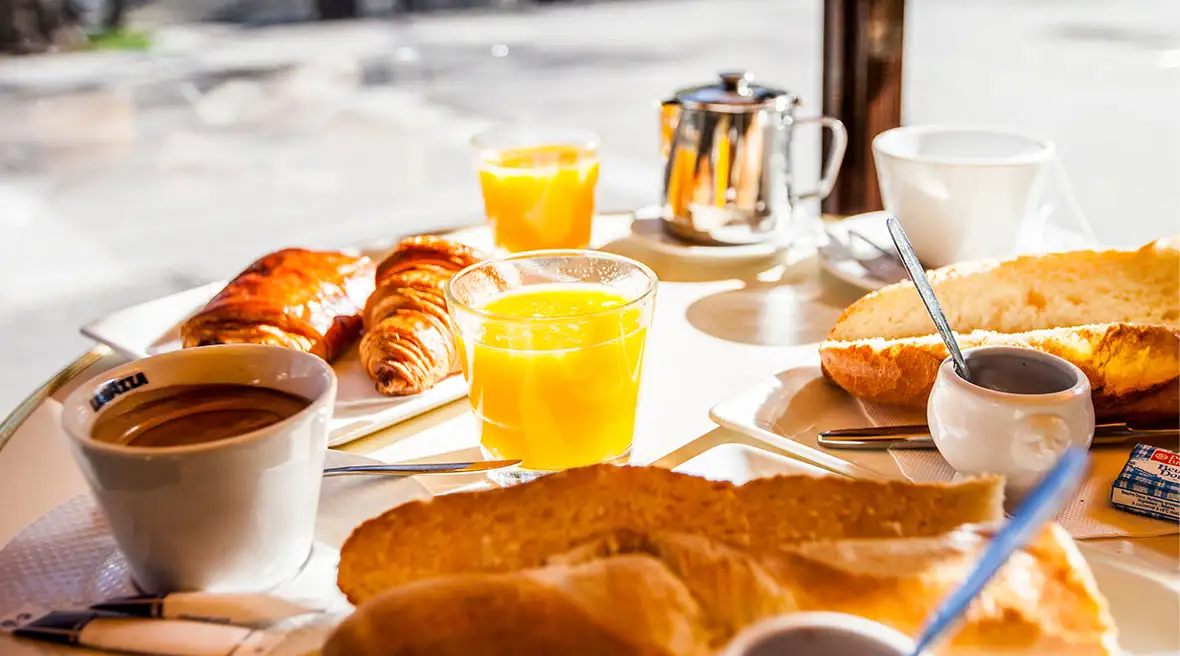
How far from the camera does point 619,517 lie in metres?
0.69

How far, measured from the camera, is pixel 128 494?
0.68m

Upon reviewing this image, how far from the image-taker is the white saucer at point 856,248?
1310 mm

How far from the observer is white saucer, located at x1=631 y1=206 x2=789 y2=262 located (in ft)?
4.75

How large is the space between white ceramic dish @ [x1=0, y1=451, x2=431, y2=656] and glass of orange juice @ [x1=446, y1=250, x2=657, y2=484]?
0.13 metres

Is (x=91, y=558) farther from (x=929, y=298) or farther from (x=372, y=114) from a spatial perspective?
(x=372, y=114)

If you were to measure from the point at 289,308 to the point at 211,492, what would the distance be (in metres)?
0.49

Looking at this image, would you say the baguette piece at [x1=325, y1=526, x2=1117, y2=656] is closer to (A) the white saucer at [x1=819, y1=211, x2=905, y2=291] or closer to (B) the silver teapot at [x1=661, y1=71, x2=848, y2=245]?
(A) the white saucer at [x1=819, y1=211, x2=905, y2=291]

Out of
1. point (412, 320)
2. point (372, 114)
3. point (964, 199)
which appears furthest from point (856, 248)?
point (372, 114)

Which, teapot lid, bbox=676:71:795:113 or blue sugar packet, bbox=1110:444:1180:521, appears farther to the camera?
teapot lid, bbox=676:71:795:113

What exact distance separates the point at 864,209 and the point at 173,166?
3538 mm

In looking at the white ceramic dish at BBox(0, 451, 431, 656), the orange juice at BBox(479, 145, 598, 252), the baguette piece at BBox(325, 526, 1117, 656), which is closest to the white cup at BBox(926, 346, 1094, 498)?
the baguette piece at BBox(325, 526, 1117, 656)

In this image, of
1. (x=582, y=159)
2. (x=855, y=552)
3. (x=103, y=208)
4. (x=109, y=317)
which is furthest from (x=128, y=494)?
(x=103, y=208)

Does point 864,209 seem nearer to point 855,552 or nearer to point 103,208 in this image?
point 855,552

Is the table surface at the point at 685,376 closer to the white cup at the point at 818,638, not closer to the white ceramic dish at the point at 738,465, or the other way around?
the white ceramic dish at the point at 738,465
